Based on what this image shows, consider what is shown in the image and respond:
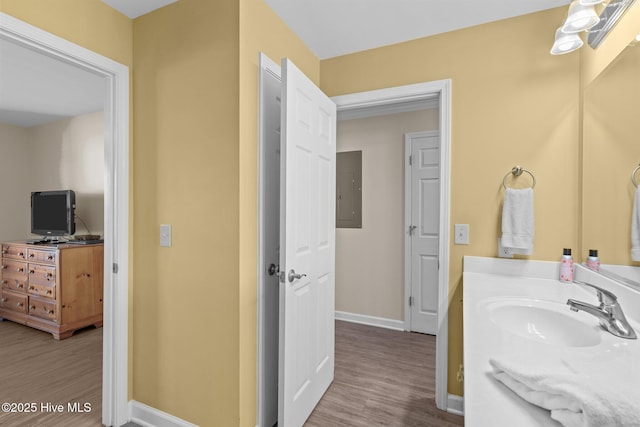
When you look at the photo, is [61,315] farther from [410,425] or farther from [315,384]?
[410,425]

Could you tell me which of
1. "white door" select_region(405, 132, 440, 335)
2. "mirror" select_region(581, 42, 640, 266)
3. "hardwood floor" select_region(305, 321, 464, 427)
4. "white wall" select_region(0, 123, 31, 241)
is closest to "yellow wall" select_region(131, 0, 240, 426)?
"hardwood floor" select_region(305, 321, 464, 427)

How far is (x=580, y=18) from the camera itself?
1.39 meters

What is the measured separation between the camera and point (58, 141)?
4055 mm

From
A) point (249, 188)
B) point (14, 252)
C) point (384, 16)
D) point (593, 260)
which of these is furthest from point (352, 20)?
point (14, 252)

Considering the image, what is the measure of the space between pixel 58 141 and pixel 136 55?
10.7ft

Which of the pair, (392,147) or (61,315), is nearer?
(61,315)

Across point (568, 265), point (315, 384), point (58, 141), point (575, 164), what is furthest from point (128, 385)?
point (58, 141)

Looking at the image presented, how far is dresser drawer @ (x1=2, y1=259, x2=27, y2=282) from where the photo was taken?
3412 millimetres

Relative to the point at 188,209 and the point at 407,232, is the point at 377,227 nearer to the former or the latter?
the point at 407,232

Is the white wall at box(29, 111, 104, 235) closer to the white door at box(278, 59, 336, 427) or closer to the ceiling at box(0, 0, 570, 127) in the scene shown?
the ceiling at box(0, 0, 570, 127)

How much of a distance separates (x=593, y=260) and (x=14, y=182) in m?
6.21

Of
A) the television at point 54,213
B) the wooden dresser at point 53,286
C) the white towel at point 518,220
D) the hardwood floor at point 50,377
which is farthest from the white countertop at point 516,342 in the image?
the television at point 54,213

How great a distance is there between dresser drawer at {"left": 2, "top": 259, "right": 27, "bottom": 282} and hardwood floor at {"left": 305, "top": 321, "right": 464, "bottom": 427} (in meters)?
3.55

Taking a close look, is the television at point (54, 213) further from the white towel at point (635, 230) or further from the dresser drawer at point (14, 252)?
the white towel at point (635, 230)
